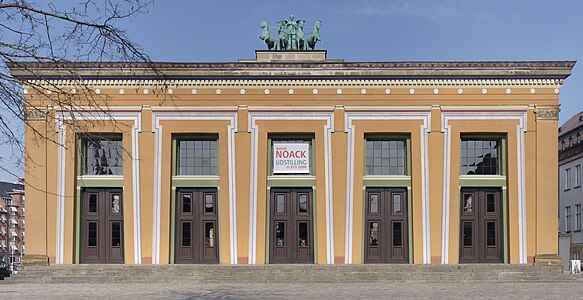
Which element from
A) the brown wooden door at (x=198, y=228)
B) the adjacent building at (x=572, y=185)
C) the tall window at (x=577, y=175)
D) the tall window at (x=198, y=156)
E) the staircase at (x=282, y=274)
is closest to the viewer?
the staircase at (x=282, y=274)

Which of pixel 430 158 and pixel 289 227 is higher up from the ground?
pixel 430 158

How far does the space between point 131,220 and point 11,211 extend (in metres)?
98.0

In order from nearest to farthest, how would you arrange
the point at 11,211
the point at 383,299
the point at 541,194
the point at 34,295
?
the point at 383,299
the point at 34,295
the point at 541,194
the point at 11,211

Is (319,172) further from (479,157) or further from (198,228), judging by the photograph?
(479,157)

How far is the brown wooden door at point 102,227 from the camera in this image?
107ft

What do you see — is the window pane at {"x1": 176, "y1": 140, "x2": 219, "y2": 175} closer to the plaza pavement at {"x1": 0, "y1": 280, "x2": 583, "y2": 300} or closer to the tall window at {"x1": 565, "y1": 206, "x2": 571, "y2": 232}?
the plaza pavement at {"x1": 0, "y1": 280, "x2": 583, "y2": 300}

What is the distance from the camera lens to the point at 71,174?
32.2 metres

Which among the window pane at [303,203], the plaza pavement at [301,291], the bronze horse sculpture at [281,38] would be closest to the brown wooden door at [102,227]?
the plaza pavement at [301,291]

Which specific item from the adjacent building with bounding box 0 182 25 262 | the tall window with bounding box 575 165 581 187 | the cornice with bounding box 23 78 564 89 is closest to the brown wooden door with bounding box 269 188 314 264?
the cornice with bounding box 23 78 564 89

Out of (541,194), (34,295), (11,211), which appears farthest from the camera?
(11,211)

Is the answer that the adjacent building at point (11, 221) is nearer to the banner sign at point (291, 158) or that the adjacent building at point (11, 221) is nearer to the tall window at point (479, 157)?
the banner sign at point (291, 158)

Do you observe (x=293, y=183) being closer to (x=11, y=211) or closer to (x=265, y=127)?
(x=265, y=127)

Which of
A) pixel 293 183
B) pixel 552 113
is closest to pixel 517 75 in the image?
pixel 552 113

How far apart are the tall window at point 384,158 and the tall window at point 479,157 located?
2594 mm
